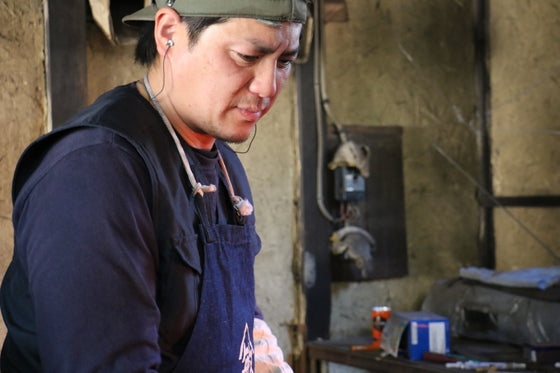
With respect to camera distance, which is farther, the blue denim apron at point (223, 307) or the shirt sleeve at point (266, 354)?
the shirt sleeve at point (266, 354)

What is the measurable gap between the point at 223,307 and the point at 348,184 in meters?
1.87

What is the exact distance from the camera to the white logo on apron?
1308 millimetres

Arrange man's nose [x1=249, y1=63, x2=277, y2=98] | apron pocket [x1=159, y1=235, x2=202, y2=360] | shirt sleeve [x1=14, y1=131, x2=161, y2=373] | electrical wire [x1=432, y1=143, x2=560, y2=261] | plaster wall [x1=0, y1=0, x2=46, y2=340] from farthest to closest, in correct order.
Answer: electrical wire [x1=432, y1=143, x2=560, y2=261]
plaster wall [x1=0, y1=0, x2=46, y2=340]
man's nose [x1=249, y1=63, x2=277, y2=98]
apron pocket [x1=159, y1=235, x2=202, y2=360]
shirt sleeve [x1=14, y1=131, x2=161, y2=373]

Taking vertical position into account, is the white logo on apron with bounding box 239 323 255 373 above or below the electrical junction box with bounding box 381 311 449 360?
above

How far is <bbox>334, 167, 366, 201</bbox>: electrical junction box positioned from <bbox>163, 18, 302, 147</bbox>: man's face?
1.79 meters

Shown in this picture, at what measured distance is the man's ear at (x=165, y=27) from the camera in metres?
1.24

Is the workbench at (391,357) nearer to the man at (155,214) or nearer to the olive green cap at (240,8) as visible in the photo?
the man at (155,214)

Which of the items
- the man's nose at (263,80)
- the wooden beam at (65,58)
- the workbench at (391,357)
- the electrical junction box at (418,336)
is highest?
the wooden beam at (65,58)

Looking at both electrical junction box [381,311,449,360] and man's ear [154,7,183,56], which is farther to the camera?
electrical junction box [381,311,449,360]

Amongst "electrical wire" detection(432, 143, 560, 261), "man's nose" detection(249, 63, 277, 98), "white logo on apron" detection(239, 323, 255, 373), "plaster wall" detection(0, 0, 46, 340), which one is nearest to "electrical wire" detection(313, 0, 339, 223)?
"electrical wire" detection(432, 143, 560, 261)

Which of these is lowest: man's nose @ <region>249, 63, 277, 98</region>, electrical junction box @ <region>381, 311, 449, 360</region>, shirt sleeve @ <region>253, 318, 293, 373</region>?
electrical junction box @ <region>381, 311, 449, 360</region>

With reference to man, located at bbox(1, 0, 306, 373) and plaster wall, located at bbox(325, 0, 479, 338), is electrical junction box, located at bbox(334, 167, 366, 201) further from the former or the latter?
man, located at bbox(1, 0, 306, 373)

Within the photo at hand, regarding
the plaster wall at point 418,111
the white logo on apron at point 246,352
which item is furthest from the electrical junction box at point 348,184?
the white logo on apron at point 246,352

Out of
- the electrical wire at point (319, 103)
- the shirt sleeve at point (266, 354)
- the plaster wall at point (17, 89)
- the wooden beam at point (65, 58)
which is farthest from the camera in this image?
the electrical wire at point (319, 103)
